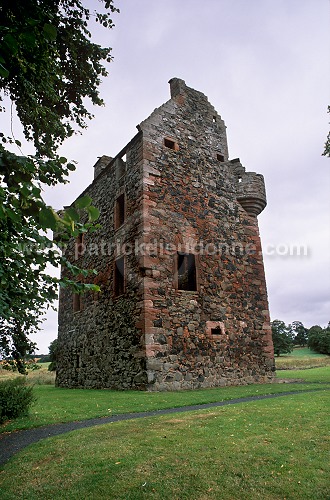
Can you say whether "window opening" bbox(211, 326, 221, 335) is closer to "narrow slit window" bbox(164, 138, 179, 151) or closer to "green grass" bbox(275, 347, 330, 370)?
"narrow slit window" bbox(164, 138, 179, 151)

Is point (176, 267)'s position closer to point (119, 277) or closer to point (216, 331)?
point (119, 277)

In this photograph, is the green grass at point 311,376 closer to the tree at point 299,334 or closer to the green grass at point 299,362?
the green grass at point 299,362

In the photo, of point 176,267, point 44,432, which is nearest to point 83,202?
point 44,432

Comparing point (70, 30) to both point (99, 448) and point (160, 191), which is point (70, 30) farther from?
point (99, 448)

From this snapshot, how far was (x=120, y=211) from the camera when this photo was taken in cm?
1568

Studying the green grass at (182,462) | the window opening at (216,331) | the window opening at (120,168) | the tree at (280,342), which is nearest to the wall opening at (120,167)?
the window opening at (120,168)

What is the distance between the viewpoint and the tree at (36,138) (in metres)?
2.49

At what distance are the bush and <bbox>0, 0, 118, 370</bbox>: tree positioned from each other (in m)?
2.30

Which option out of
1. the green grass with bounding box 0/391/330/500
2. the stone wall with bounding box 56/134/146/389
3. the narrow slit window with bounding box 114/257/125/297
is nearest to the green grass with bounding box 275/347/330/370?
the stone wall with bounding box 56/134/146/389

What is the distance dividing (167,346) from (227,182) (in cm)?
814

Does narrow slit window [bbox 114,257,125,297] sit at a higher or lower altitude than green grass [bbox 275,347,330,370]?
higher

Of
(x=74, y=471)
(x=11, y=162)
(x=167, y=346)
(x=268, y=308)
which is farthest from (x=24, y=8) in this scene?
(x=268, y=308)

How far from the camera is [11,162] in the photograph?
386cm

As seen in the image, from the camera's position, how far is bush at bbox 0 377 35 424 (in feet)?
26.2
